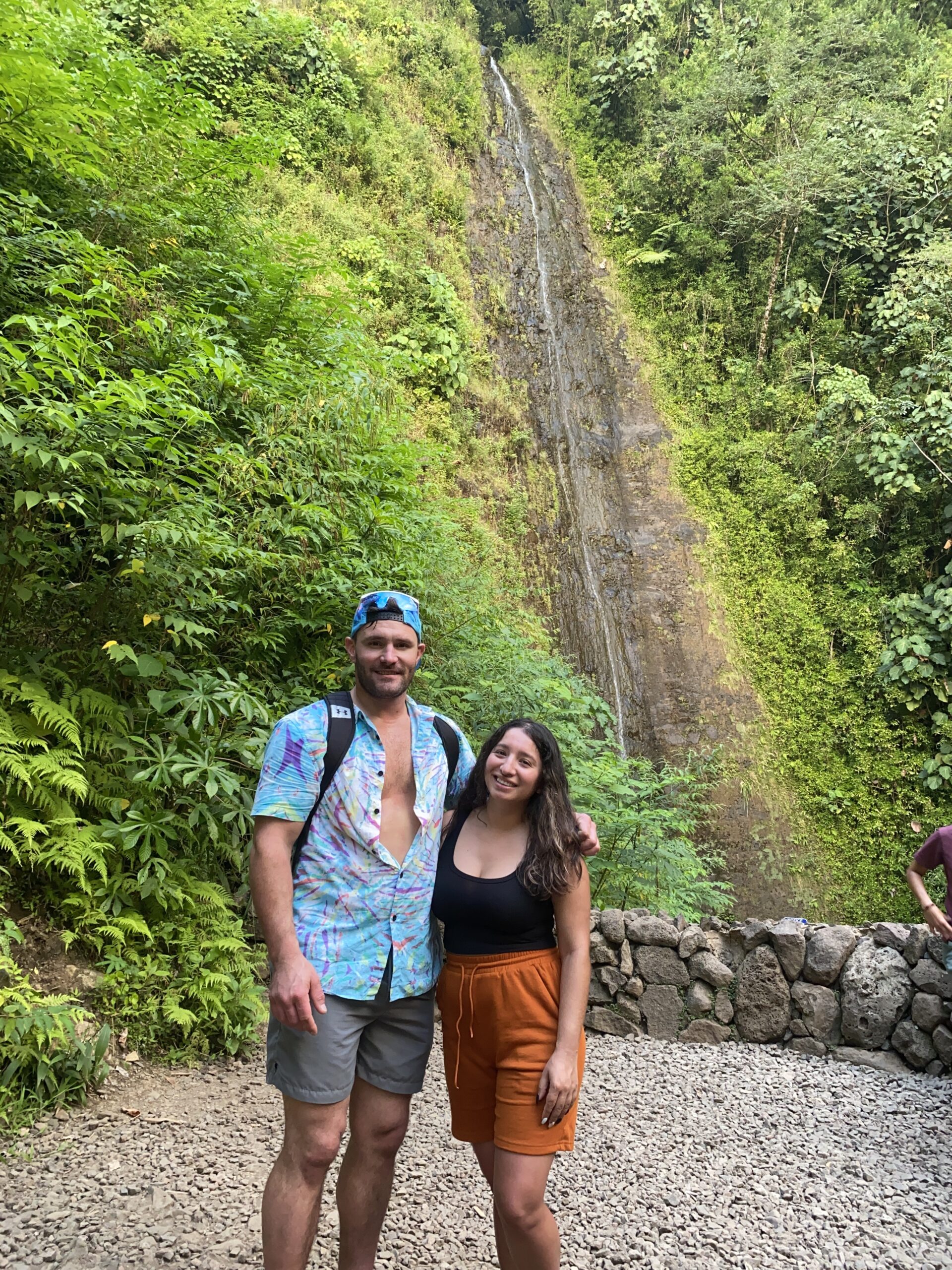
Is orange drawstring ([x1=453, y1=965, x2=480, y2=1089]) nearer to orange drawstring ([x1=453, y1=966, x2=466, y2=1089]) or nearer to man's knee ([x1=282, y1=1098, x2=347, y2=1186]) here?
orange drawstring ([x1=453, y1=966, x2=466, y2=1089])

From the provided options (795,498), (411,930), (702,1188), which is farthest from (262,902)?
(795,498)

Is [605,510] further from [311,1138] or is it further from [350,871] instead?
[311,1138]

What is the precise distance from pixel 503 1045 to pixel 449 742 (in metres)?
0.78

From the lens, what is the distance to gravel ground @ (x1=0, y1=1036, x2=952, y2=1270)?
2.59m

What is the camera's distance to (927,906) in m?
3.88

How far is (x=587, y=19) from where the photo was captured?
2025 cm

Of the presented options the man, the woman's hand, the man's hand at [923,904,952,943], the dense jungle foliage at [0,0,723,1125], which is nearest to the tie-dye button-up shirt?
the man

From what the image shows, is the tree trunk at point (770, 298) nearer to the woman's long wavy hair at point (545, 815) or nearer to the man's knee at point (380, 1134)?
the woman's long wavy hair at point (545, 815)

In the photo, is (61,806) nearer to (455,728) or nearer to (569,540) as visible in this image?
(455,728)

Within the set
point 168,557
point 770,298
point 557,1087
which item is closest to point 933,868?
point 557,1087

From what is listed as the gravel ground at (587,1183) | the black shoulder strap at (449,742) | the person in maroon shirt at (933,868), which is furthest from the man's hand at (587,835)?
the person in maroon shirt at (933,868)

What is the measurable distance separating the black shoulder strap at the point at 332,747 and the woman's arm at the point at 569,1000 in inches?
24.7

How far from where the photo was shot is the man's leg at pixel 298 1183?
5.85 ft

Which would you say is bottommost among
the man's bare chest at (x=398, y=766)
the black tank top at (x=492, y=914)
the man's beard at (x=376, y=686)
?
the black tank top at (x=492, y=914)
